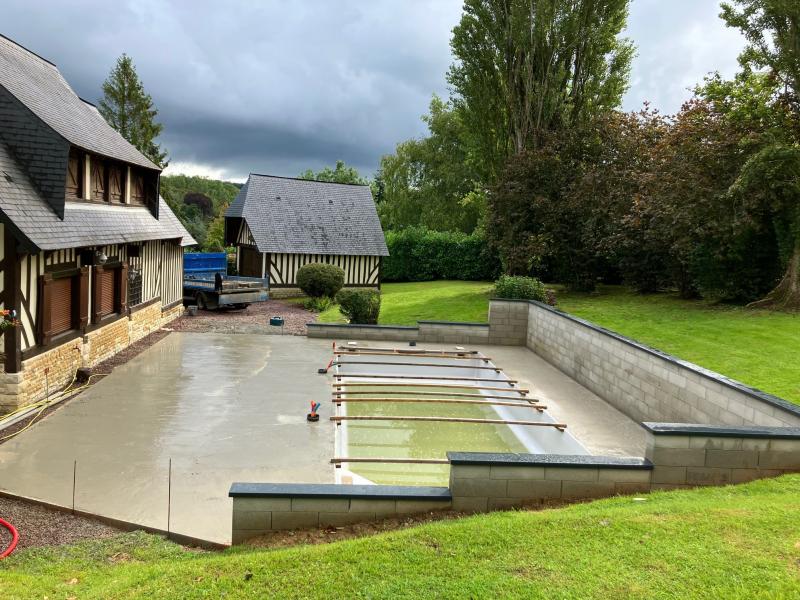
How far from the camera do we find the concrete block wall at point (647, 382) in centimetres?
713

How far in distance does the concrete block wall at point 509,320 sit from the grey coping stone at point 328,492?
11131mm

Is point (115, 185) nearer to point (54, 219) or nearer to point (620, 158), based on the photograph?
point (54, 219)

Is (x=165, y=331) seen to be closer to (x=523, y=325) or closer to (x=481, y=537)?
(x=523, y=325)

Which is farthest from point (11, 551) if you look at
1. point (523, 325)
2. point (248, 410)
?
point (523, 325)

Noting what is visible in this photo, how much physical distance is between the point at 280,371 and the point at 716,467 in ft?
28.3

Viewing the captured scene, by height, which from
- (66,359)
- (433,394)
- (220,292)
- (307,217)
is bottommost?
(433,394)

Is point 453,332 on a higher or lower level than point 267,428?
higher

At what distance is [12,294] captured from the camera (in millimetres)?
8875

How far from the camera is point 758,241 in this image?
51.6 ft

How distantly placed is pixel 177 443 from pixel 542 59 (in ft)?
67.7

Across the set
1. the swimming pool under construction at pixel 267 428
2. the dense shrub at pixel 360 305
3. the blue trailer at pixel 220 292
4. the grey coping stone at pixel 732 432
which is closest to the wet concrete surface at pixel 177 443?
the swimming pool under construction at pixel 267 428

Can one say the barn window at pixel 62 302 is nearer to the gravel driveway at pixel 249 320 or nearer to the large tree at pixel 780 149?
the gravel driveway at pixel 249 320

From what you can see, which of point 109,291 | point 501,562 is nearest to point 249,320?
point 109,291

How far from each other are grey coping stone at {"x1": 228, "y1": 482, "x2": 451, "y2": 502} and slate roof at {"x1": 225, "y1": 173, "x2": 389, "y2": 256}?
20682mm
